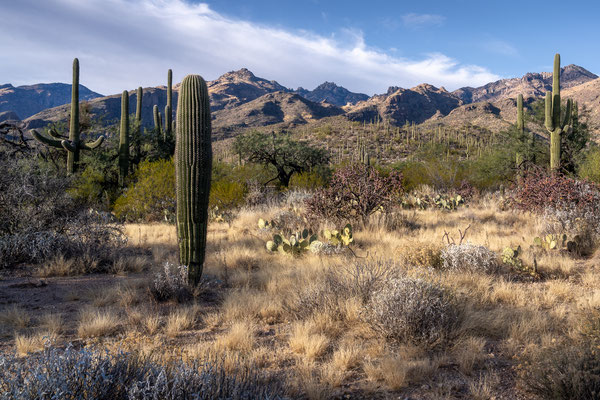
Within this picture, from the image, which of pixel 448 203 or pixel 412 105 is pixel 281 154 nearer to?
pixel 448 203

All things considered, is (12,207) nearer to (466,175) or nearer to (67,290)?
(67,290)

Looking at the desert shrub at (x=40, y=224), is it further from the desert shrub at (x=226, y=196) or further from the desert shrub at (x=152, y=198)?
the desert shrub at (x=226, y=196)

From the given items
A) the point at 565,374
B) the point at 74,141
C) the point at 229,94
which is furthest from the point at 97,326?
the point at 229,94

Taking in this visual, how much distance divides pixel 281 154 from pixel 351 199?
30.4ft

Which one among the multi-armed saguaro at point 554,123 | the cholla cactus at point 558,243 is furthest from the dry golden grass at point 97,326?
the multi-armed saguaro at point 554,123

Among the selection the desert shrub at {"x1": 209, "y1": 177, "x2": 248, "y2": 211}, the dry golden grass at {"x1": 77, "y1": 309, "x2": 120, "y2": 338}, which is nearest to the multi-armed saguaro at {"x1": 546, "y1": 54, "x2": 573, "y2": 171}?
the desert shrub at {"x1": 209, "y1": 177, "x2": 248, "y2": 211}

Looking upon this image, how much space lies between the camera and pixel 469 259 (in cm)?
626

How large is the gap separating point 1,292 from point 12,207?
2.41 meters

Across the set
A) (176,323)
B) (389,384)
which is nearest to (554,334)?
(389,384)

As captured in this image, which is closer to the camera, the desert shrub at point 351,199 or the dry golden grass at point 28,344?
the dry golden grass at point 28,344

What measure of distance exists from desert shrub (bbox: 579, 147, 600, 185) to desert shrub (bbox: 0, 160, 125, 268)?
1823 cm

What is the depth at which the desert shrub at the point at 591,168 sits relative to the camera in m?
16.0

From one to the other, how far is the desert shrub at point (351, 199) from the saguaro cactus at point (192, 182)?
15.5 feet

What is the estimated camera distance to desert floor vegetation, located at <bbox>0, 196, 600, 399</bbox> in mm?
3209
